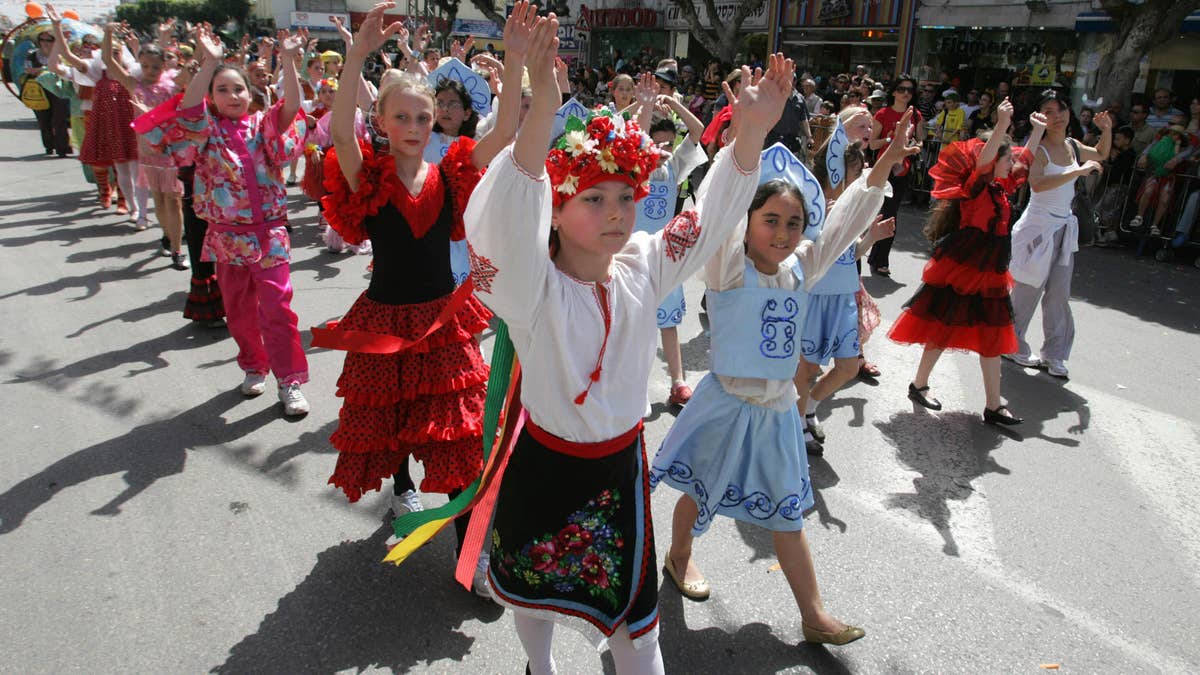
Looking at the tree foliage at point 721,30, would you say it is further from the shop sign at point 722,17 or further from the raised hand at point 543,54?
the raised hand at point 543,54

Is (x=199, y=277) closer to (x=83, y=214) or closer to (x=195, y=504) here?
(x=195, y=504)

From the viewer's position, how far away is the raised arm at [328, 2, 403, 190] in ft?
8.93

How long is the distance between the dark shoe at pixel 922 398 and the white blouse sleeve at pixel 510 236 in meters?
4.03

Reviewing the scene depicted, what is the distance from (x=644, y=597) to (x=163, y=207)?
23.8 feet

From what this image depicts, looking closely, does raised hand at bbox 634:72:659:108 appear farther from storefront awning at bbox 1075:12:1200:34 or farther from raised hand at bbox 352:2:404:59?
storefront awning at bbox 1075:12:1200:34

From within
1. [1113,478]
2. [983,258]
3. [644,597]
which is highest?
[983,258]

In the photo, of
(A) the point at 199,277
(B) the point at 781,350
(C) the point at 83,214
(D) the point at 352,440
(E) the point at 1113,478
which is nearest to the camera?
(B) the point at 781,350

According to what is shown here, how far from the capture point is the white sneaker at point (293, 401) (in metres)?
4.61

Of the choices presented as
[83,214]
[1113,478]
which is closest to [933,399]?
[1113,478]

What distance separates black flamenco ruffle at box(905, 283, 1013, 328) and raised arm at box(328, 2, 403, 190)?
378cm

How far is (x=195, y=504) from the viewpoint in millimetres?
3691

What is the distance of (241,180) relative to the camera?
4461 mm

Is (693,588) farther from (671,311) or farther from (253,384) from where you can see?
(253,384)

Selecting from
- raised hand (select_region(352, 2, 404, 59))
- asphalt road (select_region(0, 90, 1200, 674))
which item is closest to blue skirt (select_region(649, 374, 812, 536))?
asphalt road (select_region(0, 90, 1200, 674))
